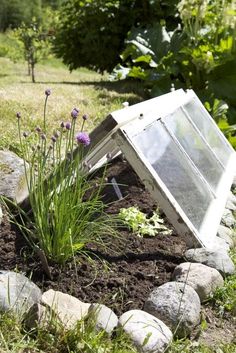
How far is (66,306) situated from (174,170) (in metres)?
1.29

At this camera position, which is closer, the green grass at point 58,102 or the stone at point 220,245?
the stone at point 220,245

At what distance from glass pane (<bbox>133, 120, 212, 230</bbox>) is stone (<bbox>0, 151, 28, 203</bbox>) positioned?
2.73 feet

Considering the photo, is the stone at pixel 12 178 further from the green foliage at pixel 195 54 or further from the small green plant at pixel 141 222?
the green foliage at pixel 195 54

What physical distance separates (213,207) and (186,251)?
1.92 ft

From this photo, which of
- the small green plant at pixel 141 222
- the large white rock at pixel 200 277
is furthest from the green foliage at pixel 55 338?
the small green plant at pixel 141 222

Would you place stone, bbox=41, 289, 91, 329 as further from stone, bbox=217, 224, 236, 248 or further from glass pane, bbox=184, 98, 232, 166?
glass pane, bbox=184, 98, 232, 166

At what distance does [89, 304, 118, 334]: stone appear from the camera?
109 inches

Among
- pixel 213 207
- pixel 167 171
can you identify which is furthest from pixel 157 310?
pixel 213 207

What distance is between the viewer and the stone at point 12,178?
4.00 meters

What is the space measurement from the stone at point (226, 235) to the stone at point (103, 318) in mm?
1446

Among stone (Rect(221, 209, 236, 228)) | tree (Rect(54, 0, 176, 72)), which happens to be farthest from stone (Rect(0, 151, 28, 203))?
tree (Rect(54, 0, 176, 72))

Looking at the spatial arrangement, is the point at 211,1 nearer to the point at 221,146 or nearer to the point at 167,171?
the point at 221,146

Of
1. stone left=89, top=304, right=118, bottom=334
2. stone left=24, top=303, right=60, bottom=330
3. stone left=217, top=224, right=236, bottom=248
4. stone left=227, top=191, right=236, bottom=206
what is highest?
stone left=24, top=303, right=60, bottom=330

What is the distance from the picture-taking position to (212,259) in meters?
3.59
